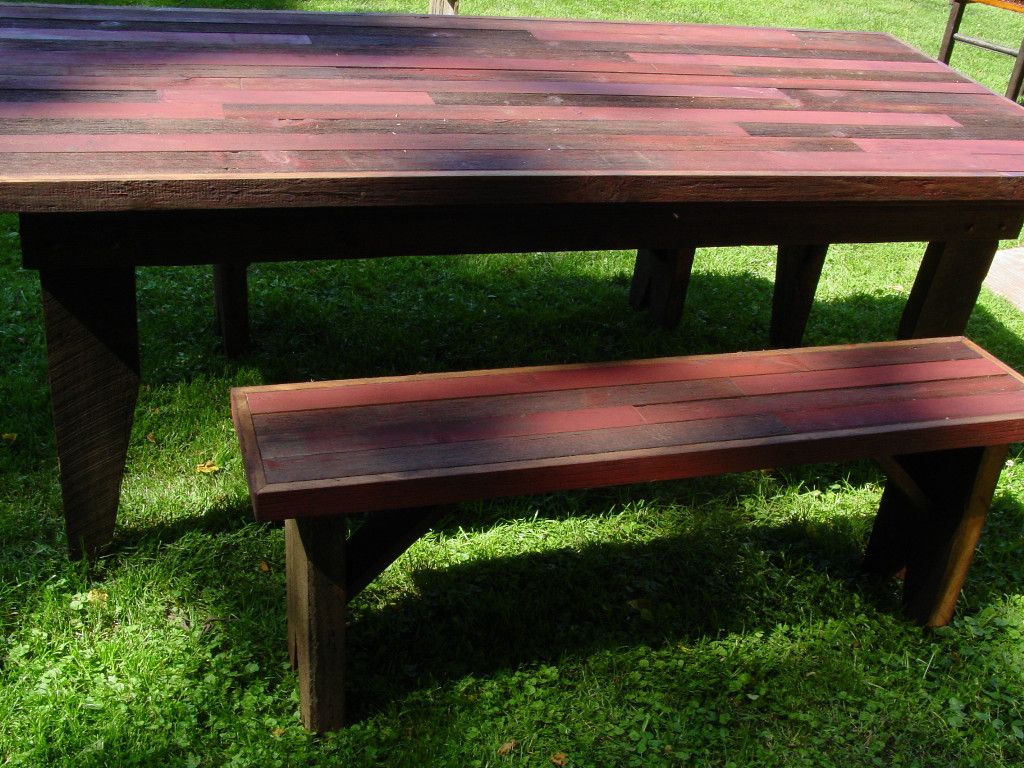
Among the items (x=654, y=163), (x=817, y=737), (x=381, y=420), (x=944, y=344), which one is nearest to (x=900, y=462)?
(x=944, y=344)

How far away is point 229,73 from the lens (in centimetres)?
280

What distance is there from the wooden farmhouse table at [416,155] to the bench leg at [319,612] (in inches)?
24.9

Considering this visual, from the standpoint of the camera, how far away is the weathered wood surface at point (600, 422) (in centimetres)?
209

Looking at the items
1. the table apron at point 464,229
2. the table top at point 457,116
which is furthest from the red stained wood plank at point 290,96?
the table apron at point 464,229

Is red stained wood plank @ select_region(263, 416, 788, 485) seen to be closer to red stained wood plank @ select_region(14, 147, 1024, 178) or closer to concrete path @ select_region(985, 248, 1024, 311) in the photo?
red stained wood plank @ select_region(14, 147, 1024, 178)

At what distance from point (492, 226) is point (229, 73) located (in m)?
0.86

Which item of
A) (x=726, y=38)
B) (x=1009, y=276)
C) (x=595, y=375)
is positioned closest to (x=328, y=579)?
(x=595, y=375)

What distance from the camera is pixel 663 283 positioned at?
166 inches

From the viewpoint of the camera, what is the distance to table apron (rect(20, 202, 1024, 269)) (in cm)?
225

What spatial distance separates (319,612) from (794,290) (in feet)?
6.80

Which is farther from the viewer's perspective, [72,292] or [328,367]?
[328,367]

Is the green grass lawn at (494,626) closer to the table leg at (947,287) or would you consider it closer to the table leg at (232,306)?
the table leg at (232,306)

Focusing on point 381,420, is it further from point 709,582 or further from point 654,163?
point 709,582

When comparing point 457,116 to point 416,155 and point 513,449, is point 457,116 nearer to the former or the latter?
point 416,155
